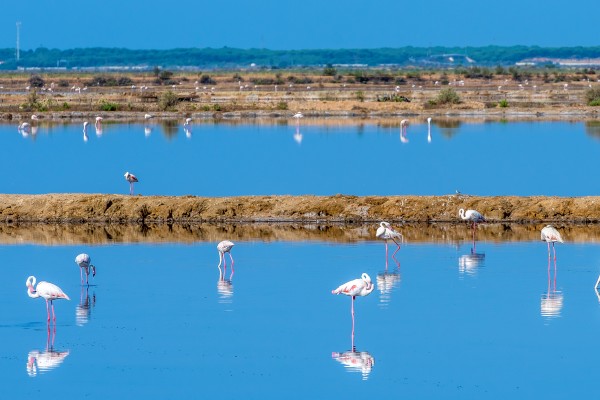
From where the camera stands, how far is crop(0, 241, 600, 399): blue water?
13.6 m

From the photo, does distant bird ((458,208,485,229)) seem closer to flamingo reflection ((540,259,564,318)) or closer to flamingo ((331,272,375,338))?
flamingo reflection ((540,259,564,318))

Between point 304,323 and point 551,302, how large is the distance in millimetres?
3447

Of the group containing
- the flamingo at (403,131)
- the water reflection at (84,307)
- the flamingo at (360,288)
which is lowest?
the water reflection at (84,307)

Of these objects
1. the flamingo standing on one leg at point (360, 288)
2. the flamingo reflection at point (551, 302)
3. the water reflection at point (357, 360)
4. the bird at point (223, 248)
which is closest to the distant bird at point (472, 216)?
the flamingo reflection at point (551, 302)

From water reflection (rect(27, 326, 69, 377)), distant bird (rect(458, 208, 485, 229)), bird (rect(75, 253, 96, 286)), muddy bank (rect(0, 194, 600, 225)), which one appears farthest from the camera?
muddy bank (rect(0, 194, 600, 225))

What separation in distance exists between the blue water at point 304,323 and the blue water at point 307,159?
957cm

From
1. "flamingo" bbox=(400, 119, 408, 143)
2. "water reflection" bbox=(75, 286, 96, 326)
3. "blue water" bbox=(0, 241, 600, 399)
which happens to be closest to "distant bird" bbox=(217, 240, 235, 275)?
"blue water" bbox=(0, 241, 600, 399)

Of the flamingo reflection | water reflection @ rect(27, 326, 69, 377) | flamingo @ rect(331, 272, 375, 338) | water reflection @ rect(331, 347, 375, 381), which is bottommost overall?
water reflection @ rect(27, 326, 69, 377)

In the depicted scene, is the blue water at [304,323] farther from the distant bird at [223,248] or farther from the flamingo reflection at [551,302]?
the distant bird at [223,248]

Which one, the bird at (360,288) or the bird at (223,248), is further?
the bird at (223,248)

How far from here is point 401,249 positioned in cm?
2236

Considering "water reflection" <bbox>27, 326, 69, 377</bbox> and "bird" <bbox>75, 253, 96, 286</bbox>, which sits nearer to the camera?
"water reflection" <bbox>27, 326, 69, 377</bbox>

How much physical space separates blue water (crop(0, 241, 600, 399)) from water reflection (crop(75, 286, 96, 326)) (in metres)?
0.03

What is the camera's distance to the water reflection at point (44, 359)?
1430cm
